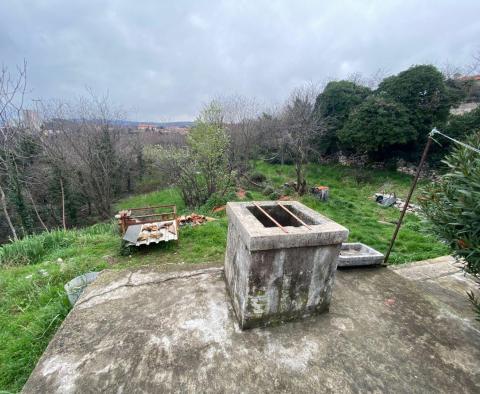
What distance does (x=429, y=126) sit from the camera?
493 inches

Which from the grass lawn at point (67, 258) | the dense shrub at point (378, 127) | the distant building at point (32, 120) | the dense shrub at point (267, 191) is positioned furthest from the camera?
the dense shrub at point (378, 127)

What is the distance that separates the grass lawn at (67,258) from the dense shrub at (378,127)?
16.7ft

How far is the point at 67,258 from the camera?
4875mm

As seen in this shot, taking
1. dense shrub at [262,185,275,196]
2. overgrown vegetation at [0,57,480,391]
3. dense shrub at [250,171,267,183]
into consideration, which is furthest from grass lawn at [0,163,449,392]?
dense shrub at [250,171,267,183]

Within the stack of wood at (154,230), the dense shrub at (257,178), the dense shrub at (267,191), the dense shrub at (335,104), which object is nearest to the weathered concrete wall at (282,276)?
the stack of wood at (154,230)

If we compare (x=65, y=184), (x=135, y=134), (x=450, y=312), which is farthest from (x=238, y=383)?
(x=135, y=134)

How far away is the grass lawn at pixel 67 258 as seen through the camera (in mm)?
2662

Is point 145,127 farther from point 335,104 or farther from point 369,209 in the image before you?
point 369,209

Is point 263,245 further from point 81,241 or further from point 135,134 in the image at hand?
point 135,134

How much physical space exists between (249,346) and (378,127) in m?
14.1

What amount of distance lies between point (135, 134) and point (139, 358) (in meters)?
21.5

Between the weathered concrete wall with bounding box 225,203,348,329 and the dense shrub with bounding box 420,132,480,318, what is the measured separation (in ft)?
3.74

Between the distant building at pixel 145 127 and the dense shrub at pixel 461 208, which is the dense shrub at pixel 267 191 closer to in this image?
the dense shrub at pixel 461 208

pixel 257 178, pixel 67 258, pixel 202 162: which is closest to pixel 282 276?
pixel 67 258
